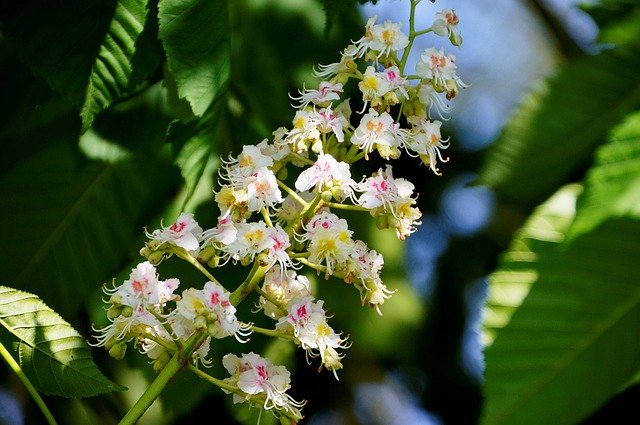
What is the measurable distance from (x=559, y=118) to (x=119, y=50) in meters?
0.54

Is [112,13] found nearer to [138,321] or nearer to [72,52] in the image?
[72,52]

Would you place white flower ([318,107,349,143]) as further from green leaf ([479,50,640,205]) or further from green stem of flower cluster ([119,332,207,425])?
green leaf ([479,50,640,205])

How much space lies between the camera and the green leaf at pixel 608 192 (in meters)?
0.90

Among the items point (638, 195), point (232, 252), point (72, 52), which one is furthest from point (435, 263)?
point (232, 252)

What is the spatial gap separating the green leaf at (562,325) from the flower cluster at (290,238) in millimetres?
178

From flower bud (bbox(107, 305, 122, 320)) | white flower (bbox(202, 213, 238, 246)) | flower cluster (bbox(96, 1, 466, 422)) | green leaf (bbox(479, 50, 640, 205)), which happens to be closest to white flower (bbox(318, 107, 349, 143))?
flower cluster (bbox(96, 1, 466, 422))

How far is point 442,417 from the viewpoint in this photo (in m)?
1.86

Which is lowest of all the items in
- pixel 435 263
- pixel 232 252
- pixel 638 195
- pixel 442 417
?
pixel 442 417

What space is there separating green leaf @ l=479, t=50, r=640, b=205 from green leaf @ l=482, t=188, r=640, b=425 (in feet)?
0.70

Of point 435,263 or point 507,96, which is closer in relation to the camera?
point 435,263

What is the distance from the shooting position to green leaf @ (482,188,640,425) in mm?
849

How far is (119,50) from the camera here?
3.10 ft

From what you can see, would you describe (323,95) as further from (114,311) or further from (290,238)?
(114,311)

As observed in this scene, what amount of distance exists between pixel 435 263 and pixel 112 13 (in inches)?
41.4
